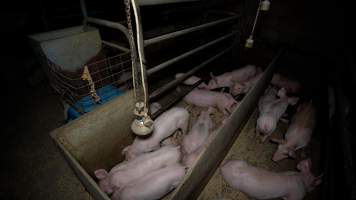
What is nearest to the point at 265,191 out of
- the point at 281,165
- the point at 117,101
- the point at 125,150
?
the point at 281,165

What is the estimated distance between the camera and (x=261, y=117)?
2.12 meters

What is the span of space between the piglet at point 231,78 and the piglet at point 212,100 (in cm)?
24

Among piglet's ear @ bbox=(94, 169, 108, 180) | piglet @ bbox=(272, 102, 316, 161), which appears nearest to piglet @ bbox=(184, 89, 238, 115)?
piglet @ bbox=(272, 102, 316, 161)

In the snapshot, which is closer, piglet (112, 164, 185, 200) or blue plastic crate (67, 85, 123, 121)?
piglet (112, 164, 185, 200)

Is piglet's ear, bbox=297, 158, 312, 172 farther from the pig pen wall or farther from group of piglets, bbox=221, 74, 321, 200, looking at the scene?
the pig pen wall

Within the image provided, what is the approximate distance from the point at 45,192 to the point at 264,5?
278 centimetres

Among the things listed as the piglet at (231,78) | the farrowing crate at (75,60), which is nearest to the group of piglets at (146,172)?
the farrowing crate at (75,60)

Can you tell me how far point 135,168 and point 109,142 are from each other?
13.8 inches

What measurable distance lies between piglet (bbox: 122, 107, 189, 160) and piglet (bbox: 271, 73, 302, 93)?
1702 millimetres

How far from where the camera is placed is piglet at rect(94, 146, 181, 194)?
150 cm

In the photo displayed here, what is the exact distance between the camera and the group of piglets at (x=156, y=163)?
1.40 metres

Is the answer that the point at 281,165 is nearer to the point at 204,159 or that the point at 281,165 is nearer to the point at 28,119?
the point at 204,159

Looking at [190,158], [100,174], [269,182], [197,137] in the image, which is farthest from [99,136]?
[269,182]

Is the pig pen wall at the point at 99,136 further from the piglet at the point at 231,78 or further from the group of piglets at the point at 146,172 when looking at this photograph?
the piglet at the point at 231,78
